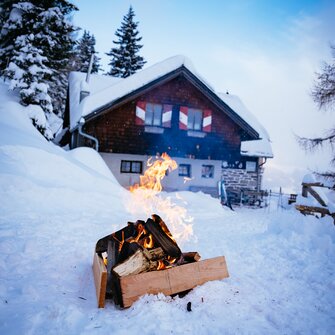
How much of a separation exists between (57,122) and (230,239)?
2545cm

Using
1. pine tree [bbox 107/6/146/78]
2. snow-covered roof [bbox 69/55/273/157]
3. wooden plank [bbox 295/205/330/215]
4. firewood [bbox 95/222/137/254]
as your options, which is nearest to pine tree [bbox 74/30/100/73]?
pine tree [bbox 107/6/146/78]

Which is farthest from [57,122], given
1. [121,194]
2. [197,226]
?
[197,226]

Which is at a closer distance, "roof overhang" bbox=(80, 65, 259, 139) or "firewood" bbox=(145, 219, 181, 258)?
"firewood" bbox=(145, 219, 181, 258)

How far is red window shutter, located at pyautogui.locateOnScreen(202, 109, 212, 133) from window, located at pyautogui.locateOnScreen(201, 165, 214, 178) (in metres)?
2.55

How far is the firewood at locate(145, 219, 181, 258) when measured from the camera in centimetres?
368

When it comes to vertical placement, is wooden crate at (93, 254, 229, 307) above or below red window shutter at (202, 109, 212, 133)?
below

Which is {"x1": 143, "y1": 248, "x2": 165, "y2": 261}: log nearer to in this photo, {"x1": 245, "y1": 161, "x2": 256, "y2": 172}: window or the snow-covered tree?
the snow-covered tree

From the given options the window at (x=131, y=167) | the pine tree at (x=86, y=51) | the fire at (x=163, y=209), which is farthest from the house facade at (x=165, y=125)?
the pine tree at (x=86, y=51)

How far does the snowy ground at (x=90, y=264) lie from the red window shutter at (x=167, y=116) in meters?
7.39

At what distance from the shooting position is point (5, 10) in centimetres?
1541

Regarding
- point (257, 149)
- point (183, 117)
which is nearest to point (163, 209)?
point (183, 117)

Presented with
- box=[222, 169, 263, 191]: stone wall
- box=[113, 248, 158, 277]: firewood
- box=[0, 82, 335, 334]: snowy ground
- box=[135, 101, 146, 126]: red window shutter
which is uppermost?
box=[135, 101, 146, 126]: red window shutter

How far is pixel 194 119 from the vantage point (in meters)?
16.1

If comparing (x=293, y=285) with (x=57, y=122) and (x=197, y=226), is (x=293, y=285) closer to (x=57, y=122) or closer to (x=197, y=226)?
(x=197, y=226)
